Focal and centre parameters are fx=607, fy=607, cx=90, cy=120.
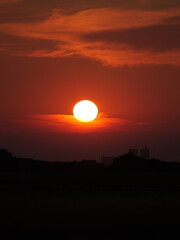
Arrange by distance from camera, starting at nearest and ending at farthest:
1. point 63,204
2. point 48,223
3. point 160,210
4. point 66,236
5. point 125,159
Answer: point 66,236 → point 48,223 → point 160,210 → point 63,204 → point 125,159

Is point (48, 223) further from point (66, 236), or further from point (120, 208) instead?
point (120, 208)

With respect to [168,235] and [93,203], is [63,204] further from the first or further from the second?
[168,235]

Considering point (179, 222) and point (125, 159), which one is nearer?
point (179, 222)

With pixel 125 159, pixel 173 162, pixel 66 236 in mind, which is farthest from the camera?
pixel 173 162

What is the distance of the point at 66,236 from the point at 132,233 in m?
1.84

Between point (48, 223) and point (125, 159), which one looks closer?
point (48, 223)

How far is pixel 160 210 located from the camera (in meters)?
21.4

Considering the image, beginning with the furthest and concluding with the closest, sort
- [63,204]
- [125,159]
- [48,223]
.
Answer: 1. [125,159]
2. [63,204]
3. [48,223]

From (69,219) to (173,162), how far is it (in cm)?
6880

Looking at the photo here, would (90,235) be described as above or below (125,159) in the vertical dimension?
below

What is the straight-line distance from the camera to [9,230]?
16172mm

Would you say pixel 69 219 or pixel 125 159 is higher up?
pixel 125 159

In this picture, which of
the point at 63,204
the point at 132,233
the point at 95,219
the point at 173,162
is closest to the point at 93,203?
the point at 63,204

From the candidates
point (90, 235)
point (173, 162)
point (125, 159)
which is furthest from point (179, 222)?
point (173, 162)
